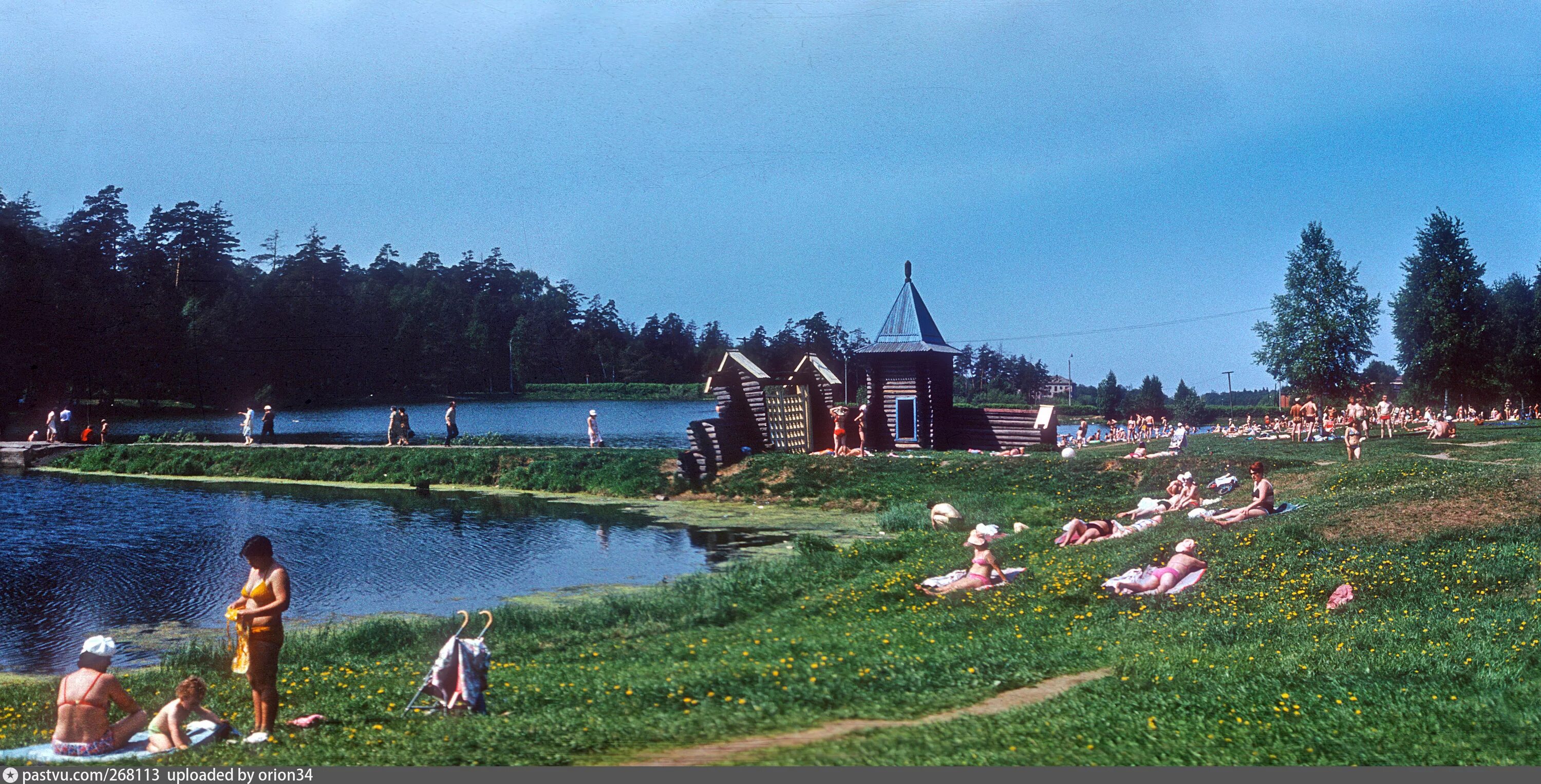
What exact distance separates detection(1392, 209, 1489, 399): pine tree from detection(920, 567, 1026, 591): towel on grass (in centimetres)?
4121

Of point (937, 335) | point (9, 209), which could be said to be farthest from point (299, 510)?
point (9, 209)

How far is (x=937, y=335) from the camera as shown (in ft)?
142

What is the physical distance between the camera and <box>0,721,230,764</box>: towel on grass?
31.5 feet

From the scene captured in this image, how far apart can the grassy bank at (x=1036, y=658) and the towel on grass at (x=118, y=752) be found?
432mm

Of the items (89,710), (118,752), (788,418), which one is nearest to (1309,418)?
(788,418)

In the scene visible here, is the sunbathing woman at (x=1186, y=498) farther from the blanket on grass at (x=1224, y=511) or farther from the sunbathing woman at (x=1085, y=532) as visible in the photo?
the sunbathing woman at (x=1085, y=532)

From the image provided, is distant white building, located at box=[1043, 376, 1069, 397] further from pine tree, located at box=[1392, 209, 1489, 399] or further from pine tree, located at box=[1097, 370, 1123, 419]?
pine tree, located at box=[1392, 209, 1489, 399]

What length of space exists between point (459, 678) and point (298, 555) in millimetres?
16772

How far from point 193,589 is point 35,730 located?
1104 centimetres

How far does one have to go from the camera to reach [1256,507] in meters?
21.5

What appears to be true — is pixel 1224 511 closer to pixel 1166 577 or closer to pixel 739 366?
pixel 1166 577

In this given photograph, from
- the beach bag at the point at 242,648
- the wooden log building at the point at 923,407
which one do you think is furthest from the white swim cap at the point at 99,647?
the wooden log building at the point at 923,407

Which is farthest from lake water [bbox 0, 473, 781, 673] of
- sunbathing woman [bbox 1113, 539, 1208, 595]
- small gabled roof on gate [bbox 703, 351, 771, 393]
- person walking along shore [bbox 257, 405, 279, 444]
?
person walking along shore [bbox 257, 405, 279, 444]

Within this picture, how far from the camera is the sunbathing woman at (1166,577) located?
1681 cm
